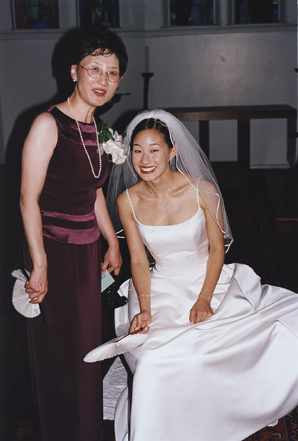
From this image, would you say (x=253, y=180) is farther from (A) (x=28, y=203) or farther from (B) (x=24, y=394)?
(A) (x=28, y=203)

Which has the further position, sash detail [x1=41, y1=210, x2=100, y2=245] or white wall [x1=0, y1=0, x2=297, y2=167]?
white wall [x1=0, y1=0, x2=297, y2=167]

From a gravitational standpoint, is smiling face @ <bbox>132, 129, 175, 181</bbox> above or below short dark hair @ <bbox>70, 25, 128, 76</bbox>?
below

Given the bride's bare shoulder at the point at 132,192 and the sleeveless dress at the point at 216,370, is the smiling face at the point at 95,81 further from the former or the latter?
the sleeveless dress at the point at 216,370

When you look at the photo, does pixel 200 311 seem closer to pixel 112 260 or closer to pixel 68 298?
pixel 112 260

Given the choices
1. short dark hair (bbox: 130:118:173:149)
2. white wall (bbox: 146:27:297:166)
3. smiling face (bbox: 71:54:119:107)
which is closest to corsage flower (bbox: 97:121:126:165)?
smiling face (bbox: 71:54:119:107)

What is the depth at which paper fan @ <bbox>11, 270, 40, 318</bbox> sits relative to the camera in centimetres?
186

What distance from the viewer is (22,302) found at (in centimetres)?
187

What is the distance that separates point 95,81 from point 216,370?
1.28 metres

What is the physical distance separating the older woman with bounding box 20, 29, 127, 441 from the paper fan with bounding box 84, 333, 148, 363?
0.13m

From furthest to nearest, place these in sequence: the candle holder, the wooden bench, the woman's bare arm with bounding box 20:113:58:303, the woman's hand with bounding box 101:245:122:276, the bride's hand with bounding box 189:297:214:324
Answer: the candle holder < the wooden bench < the woman's hand with bounding box 101:245:122:276 < the bride's hand with bounding box 189:297:214:324 < the woman's bare arm with bounding box 20:113:58:303

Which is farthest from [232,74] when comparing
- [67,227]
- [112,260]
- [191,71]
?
[67,227]

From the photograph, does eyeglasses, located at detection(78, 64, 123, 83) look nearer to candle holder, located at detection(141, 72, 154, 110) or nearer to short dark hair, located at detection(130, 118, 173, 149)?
short dark hair, located at detection(130, 118, 173, 149)

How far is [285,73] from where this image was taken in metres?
7.79

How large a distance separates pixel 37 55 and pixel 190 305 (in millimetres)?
6147
